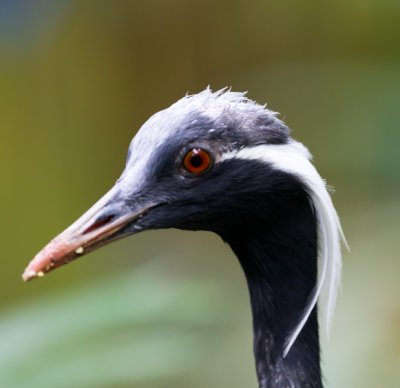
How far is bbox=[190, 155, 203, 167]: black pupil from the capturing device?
6.99 ft

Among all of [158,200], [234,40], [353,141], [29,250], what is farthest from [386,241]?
[158,200]

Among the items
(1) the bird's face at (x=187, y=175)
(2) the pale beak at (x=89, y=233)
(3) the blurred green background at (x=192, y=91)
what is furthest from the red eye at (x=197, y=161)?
(3) the blurred green background at (x=192, y=91)

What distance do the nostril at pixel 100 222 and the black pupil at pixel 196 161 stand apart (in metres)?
0.23

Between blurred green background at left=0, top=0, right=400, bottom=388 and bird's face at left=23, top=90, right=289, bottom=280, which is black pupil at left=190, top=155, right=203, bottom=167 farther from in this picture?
blurred green background at left=0, top=0, right=400, bottom=388

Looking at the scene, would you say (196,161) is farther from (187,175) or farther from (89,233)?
(89,233)

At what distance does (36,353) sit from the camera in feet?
11.1

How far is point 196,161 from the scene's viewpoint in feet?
7.02

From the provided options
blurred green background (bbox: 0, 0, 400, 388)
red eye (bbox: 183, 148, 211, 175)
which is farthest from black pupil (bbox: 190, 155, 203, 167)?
blurred green background (bbox: 0, 0, 400, 388)

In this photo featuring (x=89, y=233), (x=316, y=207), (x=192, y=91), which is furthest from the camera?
(x=192, y=91)

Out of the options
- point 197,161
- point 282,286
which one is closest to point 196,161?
point 197,161

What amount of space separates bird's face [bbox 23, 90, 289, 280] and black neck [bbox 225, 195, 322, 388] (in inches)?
3.5

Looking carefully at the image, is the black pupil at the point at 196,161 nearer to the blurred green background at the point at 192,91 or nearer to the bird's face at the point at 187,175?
the bird's face at the point at 187,175

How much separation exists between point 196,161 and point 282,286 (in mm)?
420

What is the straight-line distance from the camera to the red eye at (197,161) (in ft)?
6.98
